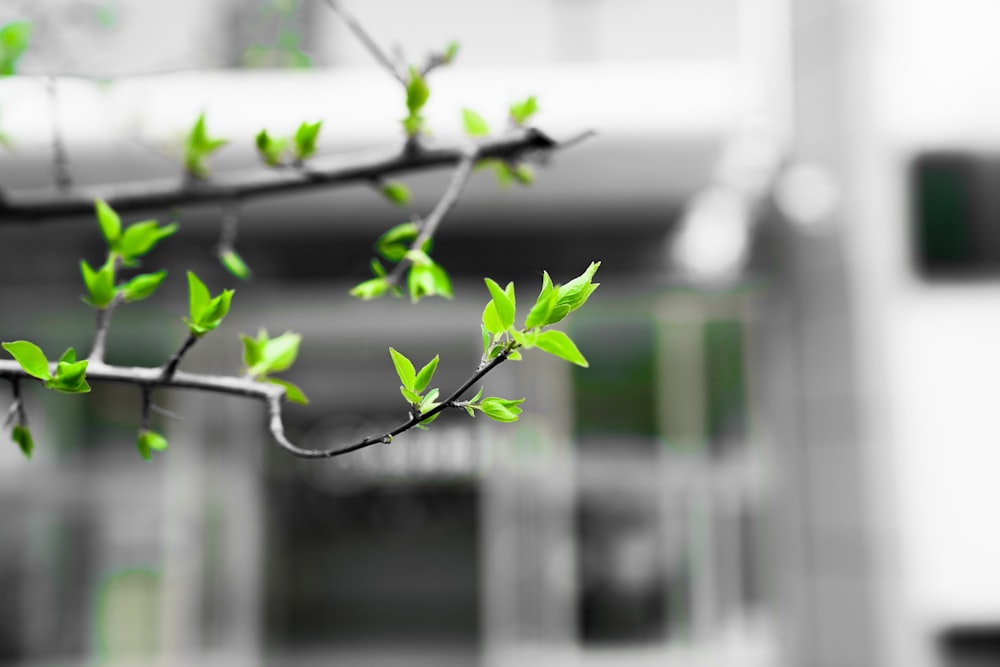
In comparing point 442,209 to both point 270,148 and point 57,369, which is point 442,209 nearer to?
point 270,148

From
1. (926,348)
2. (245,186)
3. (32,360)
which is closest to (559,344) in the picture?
(32,360)

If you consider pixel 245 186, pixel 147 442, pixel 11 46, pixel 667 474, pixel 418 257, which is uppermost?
pixel 11 46

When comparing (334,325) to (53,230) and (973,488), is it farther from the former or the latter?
(973,488)

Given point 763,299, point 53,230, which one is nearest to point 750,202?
point 763,299

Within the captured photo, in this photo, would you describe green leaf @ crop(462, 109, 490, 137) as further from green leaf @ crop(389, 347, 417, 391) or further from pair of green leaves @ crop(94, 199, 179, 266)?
green leaf @ crop(389, 347, 417, 391)

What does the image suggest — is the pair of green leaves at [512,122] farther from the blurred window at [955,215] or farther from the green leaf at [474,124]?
the blurred window at [955,215]

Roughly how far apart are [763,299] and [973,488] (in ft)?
5.11

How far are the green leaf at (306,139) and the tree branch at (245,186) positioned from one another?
0.05 meters

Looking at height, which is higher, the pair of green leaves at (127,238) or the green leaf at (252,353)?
the pair of green leaves at (127,238)

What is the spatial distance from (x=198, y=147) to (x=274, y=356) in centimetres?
42

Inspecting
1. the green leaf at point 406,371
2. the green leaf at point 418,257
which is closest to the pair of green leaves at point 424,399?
the green leaf at point 406,371

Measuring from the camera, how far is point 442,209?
1.24 m

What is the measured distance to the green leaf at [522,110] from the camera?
1386 mm

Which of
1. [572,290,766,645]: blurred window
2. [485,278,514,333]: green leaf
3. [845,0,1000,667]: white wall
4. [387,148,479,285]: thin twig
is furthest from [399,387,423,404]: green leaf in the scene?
[572,290,766,645]: blurred window
